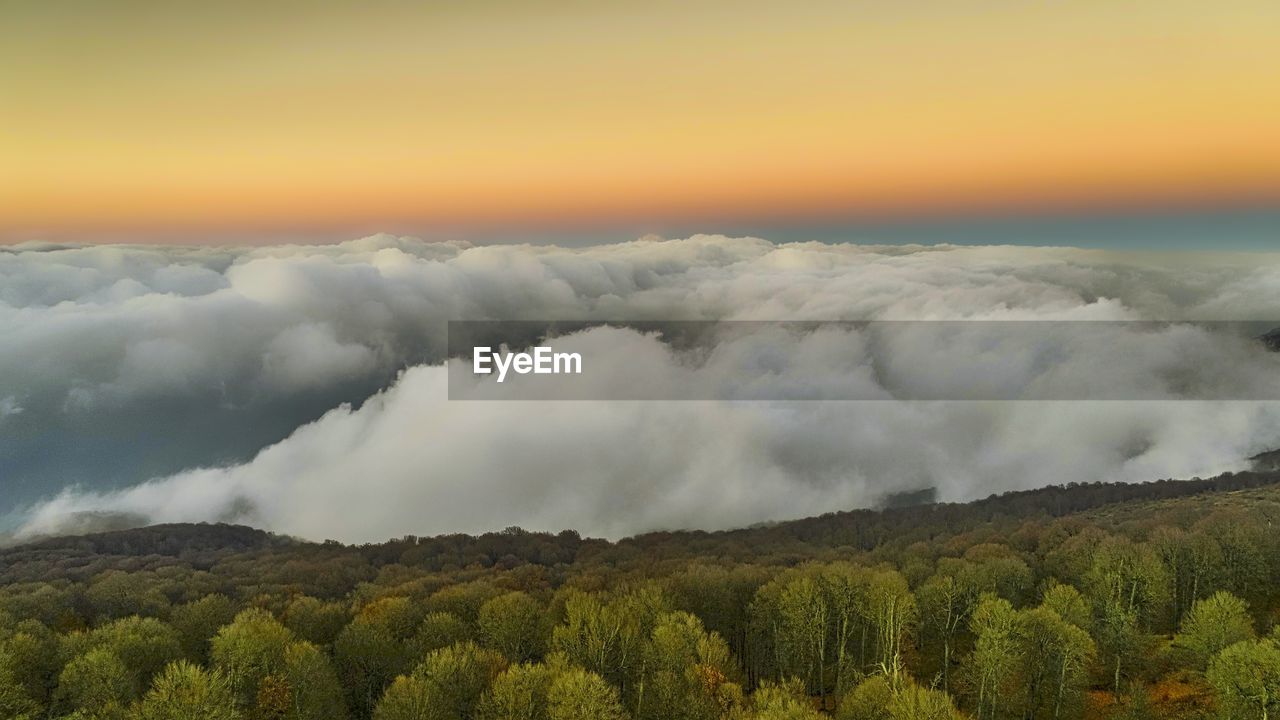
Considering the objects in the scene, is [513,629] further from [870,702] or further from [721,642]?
[870,702]

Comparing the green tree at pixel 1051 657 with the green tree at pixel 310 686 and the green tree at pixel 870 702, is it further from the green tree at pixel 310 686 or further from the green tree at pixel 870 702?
the green tree at pixel 310 686

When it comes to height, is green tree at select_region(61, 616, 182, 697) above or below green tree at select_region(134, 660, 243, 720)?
below

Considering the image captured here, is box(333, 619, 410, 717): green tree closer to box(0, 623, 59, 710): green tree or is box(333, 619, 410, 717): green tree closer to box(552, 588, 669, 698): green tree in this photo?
box(552, 588, 669, 698): green tree

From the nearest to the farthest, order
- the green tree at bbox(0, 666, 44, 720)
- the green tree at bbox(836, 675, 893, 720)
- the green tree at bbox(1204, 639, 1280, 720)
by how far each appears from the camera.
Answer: the green tree at bbox(836, 675, 893, 720) < the green tree at bbox(1204, 639, 1280, 720) < the green tree at bbox(0, 666, 44, 720)

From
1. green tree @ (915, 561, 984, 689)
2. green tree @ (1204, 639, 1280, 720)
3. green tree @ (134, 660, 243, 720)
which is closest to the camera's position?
green tree @ (134, 660, 243, 720)

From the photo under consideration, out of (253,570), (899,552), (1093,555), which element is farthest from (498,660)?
(253,570)

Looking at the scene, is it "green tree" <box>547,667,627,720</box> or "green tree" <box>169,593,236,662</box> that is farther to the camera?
"green tree" <box>169,593,236,662</box>

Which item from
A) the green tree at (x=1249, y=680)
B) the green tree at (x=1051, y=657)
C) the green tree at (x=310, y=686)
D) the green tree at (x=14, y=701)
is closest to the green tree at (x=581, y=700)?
the green tree at (x=310, y=686)

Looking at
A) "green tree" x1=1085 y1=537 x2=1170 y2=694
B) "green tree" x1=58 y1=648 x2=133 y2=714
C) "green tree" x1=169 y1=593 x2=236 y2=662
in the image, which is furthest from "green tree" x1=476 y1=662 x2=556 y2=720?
"green tree" x1=1085 y1=537 x2=1170 y2=694
